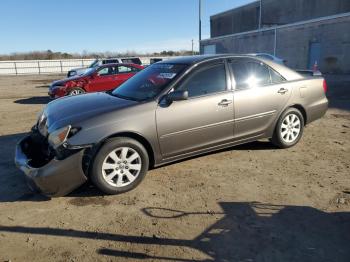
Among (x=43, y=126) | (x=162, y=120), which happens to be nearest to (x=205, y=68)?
(x=162, y=120)

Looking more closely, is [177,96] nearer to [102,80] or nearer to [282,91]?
[282,91]

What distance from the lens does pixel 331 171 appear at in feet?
15.9

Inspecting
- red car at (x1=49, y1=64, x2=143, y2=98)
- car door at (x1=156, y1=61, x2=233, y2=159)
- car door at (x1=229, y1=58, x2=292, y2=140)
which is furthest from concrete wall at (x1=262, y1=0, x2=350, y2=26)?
car door at (x1=156, y1=61, x2=233, y2=159)

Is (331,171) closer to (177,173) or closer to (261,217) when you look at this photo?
(261,217)

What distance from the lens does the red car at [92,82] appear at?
1241 centimetres

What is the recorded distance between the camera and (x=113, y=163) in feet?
13.8

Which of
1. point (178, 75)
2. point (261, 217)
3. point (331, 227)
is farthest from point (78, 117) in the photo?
point (331, 227)

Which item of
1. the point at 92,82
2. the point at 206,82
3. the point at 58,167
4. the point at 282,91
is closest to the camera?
the point at 58,167

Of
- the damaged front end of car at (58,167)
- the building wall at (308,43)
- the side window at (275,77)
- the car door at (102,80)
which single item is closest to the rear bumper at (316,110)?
the side window at (275,77)

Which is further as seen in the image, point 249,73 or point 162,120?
point 249,73

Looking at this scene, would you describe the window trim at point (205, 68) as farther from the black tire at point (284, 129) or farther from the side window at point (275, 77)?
the black tire at point (284, 129)

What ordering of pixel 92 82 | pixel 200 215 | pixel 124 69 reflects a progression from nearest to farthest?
pixel 200 215, pixel 92 82, pixel 124 69

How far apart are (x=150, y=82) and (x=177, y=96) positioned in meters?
0.80

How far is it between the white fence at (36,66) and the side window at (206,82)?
4304cm
